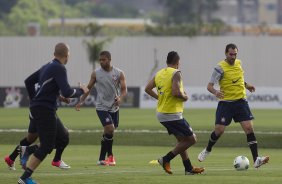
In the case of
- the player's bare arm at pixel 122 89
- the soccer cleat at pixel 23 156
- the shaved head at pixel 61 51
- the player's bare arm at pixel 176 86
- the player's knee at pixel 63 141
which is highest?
the shaved head at pixel 61 51

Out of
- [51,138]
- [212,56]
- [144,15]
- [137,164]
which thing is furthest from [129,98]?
[144,15]

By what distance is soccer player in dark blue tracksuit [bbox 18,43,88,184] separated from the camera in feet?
54.1

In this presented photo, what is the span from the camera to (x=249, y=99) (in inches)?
2154

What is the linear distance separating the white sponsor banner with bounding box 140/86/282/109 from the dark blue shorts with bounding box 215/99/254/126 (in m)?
33.1

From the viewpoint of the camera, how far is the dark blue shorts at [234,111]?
20.8 meters

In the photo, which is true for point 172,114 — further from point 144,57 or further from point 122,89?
point 144,57

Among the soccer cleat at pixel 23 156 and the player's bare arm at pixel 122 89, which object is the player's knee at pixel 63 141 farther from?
the player's bare arm at pixel 122 89

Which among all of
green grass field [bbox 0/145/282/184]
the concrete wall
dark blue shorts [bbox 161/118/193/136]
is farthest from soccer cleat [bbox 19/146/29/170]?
the concrete wall

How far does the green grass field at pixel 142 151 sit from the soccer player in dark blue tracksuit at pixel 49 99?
63 cm

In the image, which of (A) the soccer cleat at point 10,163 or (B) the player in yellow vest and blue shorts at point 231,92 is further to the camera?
(B) the player in yellow vest and blue shorts at point 231,92

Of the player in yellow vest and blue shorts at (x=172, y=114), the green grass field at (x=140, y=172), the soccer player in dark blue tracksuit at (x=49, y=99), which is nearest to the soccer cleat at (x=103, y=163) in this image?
the green grass field at (x=140, y=172)

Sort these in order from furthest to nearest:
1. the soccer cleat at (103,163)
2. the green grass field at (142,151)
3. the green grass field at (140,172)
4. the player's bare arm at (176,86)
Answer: the soccer cleat at (103,163) → the player's bare arm at (176,86) → the green grass field at (142,151) → the green grass field at (140,172)

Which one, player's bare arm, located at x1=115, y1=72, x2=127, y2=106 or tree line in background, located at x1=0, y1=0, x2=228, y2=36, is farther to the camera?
tree line in background, located at x1=0, y1=0, x2=228, y2=36

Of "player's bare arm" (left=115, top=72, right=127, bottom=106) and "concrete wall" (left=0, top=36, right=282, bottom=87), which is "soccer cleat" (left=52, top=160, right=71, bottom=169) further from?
"concrete wall" (left=0, top=36, right=282, bottom=87)
